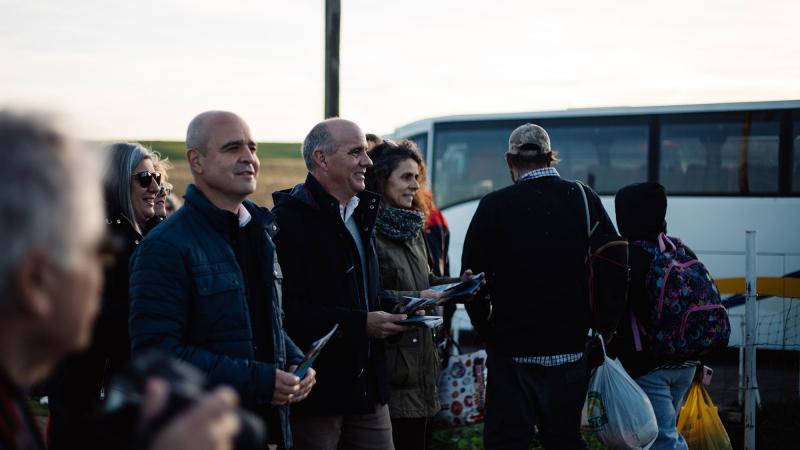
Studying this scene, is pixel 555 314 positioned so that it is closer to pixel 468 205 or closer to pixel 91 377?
pixel 91 377

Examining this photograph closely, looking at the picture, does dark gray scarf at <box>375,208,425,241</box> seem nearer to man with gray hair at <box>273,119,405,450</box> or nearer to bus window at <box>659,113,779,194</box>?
man with gray hair at <box>273,119,405,450</box>

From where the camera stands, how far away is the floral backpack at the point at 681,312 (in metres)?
5.39

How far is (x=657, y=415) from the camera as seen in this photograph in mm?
5555

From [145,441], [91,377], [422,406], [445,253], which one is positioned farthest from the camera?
[445,253]

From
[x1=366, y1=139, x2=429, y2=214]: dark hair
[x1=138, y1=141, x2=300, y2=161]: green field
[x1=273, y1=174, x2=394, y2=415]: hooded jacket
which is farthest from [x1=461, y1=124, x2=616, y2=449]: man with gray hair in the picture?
[x1=138, y1=141, x2=300, y2=161]: green field

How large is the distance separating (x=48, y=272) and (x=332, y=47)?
36.1 ft

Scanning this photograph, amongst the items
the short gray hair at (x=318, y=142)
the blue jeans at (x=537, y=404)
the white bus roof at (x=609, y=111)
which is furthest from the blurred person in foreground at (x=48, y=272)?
the white bus roof at (x=609, y=111)

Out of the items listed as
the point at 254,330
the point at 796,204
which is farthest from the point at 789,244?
the point at 254,330

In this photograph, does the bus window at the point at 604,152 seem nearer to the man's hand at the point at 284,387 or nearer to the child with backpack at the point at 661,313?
the child with backpack at the point at 661,313

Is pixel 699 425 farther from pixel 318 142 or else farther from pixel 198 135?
pixel 198 135

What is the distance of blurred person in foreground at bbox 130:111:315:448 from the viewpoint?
3.22m

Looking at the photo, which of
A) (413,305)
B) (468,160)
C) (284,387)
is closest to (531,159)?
(413,305)

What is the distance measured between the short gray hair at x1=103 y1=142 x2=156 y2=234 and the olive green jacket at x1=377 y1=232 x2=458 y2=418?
135cm

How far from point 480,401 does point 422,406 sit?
838 mm
